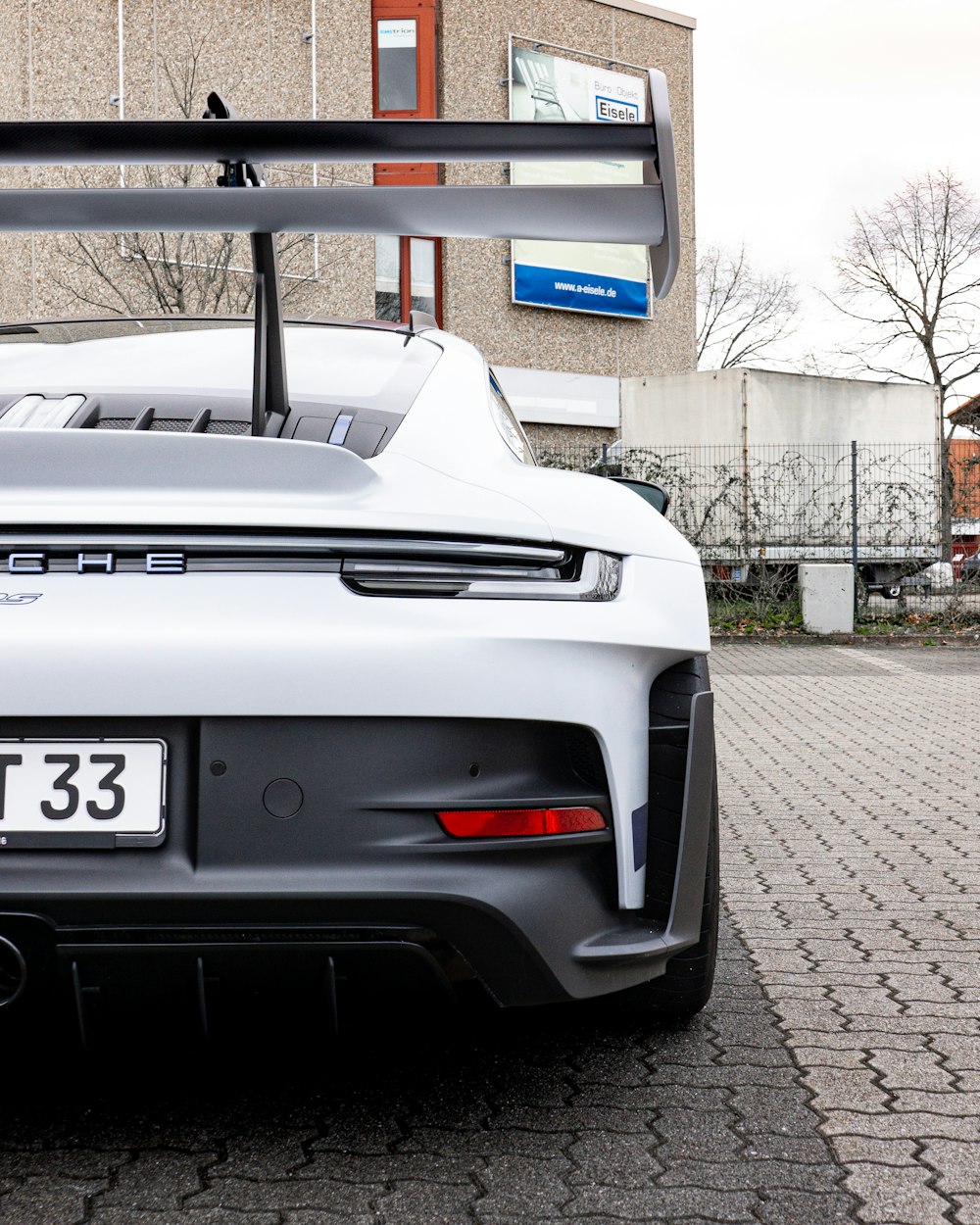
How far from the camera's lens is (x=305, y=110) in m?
24.8

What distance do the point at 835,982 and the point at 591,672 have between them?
1.63m

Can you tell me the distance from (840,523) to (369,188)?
49.1 ft

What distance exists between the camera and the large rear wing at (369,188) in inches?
86.2

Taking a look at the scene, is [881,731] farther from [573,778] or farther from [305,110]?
[305,110]

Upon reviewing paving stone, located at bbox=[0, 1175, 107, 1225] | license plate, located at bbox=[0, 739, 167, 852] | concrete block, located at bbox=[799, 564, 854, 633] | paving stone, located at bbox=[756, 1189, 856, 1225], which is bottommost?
paving stone, located at bbox=[756, 1189, 856, 1225]

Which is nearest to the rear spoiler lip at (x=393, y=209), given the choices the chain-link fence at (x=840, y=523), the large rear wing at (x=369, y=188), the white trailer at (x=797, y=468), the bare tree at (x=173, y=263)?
the large rear wing at (x=369, y=188)

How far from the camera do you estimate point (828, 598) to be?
15.9 m

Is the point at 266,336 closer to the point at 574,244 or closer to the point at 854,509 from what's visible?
the point at 854,509

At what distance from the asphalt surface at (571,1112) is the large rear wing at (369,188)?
4.34 feet

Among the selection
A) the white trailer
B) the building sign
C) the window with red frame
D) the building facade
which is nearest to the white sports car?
the white trailer

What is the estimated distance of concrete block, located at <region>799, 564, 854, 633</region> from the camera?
51.9 feet

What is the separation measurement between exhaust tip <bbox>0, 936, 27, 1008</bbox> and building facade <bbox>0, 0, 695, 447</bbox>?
17353 mm

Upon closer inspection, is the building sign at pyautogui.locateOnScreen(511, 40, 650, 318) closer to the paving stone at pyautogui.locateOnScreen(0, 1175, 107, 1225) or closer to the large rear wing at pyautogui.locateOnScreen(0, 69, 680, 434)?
the large rear wing at pyautogui.locateOnScreen(0, 69, 680, 434)

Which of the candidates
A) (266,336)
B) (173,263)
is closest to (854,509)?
(173,263)
